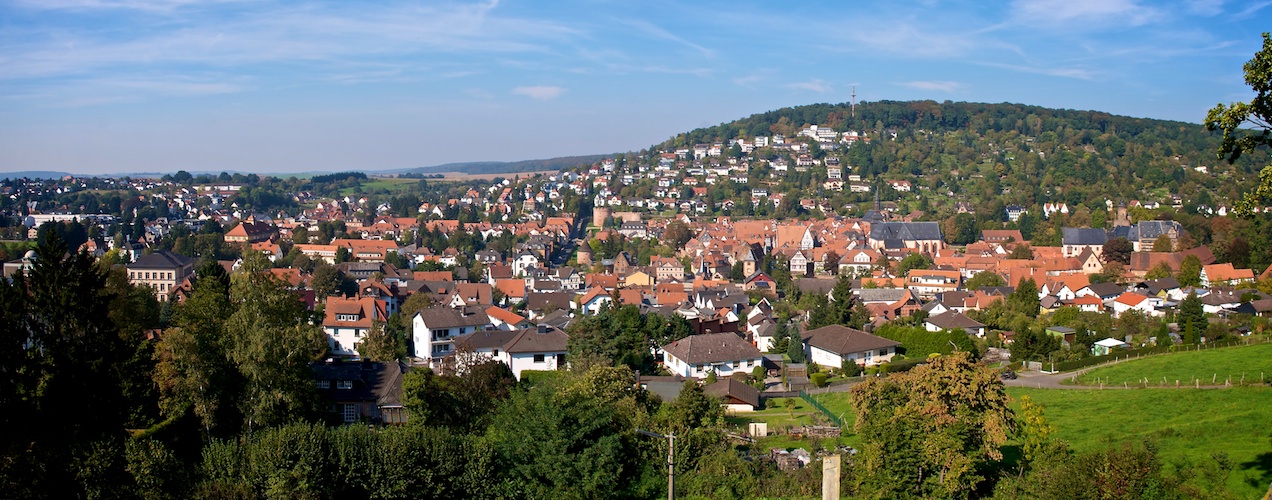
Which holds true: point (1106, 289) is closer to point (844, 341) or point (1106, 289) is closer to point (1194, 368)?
point (844, 341)

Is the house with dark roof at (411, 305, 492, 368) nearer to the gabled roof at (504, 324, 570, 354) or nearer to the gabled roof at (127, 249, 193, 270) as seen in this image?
the gabled roof at (504, 324, 570, 354)

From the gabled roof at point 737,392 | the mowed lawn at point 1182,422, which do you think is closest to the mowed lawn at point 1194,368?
the mowed lawn at point 1182,422

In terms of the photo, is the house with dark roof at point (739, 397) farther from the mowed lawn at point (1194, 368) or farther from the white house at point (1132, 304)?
the white house at point (1132, 304)

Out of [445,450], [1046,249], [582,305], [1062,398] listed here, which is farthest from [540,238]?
[445,450]

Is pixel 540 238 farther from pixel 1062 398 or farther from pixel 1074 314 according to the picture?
pixel 1062 398

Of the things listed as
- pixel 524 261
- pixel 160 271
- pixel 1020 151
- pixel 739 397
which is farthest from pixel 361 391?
pixel 1020 151

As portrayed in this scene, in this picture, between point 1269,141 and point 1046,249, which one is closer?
point 1269,141
